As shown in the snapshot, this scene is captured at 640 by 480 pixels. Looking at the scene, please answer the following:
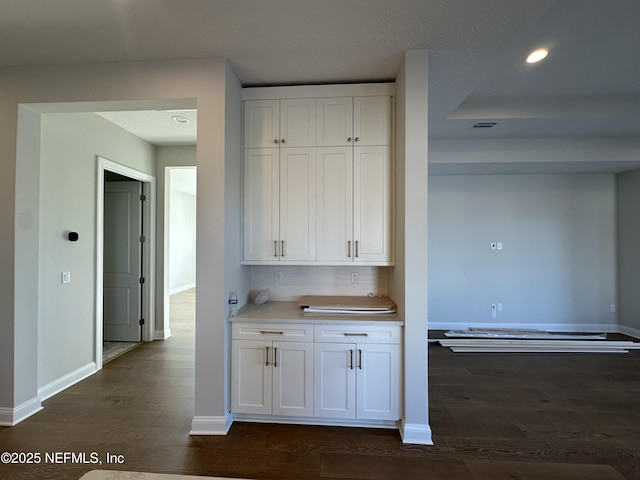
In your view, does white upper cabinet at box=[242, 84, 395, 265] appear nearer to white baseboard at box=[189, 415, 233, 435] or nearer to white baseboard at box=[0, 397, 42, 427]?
white baseboard at box=[189, 415, 233, 435]

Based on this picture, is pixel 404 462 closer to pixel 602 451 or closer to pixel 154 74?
pixel 602 451

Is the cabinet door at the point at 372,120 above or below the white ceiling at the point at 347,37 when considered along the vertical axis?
below

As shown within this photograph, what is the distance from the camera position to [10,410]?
2.30 meters

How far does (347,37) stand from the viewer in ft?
6.50

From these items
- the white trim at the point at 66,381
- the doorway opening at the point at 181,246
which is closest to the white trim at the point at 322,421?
the white trim at the point at 66,381

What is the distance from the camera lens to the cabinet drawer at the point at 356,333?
85.5 inches

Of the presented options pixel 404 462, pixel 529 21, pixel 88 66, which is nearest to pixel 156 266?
pixel 88 66

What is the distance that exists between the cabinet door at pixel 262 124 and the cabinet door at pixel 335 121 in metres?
0.38

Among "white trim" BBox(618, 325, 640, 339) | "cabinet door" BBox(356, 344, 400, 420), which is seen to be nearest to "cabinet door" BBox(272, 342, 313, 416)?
"cabinet door" BBox(356, 344, 400, 420)

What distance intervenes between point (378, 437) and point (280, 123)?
263cm

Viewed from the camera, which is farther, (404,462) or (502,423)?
(502,423)

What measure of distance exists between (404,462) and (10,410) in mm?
3035

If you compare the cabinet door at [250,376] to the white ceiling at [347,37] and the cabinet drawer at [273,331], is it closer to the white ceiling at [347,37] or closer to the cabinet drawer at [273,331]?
the cabinet drawer at [273,331]

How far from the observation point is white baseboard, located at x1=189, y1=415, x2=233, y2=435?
7.09ft
